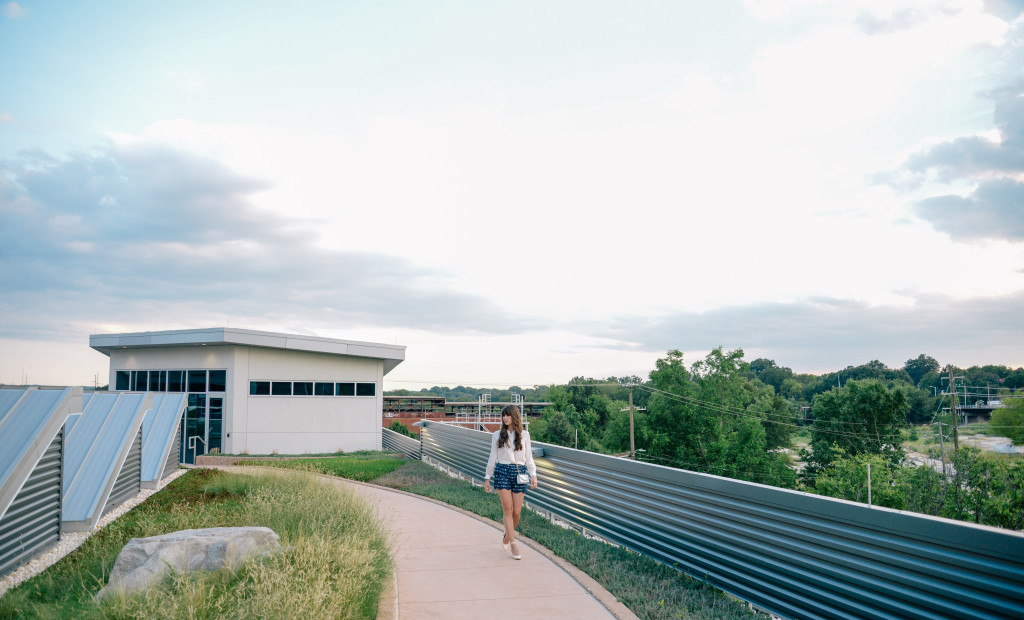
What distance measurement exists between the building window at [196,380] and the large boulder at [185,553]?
891 inches

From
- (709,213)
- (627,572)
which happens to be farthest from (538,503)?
(709,213)

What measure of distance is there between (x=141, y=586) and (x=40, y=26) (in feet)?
45.3

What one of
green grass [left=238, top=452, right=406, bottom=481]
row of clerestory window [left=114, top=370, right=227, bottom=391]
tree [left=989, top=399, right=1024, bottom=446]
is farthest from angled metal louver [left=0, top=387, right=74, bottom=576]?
tree [left=989, top=399, right=1024, bottom=446]

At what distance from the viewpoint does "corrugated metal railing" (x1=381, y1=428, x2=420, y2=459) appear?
21.4 metres

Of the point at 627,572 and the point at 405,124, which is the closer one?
the point at 627,572

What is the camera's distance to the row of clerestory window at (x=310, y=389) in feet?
87.4

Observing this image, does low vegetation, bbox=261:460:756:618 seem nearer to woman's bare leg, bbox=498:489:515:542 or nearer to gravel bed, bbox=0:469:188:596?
woman's bare leg, bbox=498:489:515:542

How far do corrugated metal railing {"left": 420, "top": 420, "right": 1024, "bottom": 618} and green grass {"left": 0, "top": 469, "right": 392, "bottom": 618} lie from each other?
2838 millimetres

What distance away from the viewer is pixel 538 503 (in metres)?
10.0

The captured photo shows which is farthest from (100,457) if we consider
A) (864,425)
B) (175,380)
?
(864,425)

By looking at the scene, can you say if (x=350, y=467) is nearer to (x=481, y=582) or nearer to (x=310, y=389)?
(x=310, y=389)

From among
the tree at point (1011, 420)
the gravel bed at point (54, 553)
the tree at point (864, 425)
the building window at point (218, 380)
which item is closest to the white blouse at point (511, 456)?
the gravel bed at point (54, 553)

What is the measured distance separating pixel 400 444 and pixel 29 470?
59.4ft

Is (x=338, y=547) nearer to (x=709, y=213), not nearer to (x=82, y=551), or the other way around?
(x=82, y=551)
